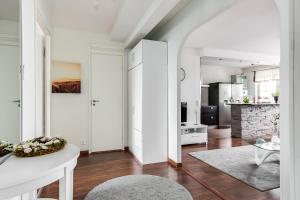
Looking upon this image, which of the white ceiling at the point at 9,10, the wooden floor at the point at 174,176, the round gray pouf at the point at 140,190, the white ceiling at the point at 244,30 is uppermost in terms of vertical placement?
the white ceiling at the point at 244,30

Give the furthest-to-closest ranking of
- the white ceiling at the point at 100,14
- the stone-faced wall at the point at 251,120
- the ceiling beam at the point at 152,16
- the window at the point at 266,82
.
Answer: the window at the point at 266,82, the stone-faced wall at the point at 251,120, the white ceiling at the point at 100,14, the ceiling beam at the point at 152,16

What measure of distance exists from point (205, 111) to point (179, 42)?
4.59 m

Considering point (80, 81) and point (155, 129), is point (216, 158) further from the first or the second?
point (80, 81)

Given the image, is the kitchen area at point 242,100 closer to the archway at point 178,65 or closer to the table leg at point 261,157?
the table leg at point 261,157

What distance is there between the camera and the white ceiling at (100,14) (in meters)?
2.61

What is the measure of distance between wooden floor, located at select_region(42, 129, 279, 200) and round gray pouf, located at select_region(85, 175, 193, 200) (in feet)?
1.53

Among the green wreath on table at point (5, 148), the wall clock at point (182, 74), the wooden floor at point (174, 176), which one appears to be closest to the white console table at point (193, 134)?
the wooden floor at point (174, 176)

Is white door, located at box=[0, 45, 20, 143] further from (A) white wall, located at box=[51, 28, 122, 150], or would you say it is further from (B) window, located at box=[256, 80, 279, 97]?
(B) window, located at box=[256, 80, 279, 97]

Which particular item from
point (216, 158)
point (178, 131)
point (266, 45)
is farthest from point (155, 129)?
point (266, 45)

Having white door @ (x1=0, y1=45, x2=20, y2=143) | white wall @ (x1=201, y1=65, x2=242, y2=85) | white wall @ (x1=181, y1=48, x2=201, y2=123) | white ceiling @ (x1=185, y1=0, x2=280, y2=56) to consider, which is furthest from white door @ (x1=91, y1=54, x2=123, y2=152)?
white wall @ (x1=201, y1=65, x2=242, y2=85)

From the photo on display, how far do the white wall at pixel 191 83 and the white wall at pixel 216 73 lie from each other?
291 cm

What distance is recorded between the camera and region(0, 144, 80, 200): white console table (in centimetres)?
84

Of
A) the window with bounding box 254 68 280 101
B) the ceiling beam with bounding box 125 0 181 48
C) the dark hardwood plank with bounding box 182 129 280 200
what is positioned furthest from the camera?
the window with bounding box 254 68 280 101

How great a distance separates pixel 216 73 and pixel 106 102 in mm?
5723
